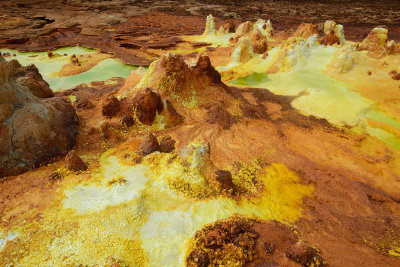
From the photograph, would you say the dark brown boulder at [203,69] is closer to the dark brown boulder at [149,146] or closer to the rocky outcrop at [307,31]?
the dark brown boulder at [149,146]

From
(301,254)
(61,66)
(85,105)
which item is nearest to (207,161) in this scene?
(301,254)

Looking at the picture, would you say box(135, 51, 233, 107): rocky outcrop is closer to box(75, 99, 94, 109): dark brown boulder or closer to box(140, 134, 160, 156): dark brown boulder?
box(75, 99, 94, 109): dark brown boulder

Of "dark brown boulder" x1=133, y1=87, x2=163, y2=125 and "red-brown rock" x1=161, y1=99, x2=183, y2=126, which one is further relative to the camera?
"red-brown rock" x1=161, y1=99, x2=183, y2=126

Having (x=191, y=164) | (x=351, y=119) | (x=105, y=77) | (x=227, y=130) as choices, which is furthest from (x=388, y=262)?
Result: (x=105, y=77)

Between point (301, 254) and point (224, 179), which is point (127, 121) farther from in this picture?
point (301, 254)

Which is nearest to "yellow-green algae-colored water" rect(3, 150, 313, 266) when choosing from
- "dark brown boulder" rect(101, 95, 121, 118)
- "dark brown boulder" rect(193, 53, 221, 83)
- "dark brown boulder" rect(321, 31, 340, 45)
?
"dark brown boulder" rect(101, 95, 121, 118)

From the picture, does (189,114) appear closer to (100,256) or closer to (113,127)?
(113,127)

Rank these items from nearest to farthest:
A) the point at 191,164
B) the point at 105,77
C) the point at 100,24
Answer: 1. the point at 191,164
2. the point at 105,77
3. the point at 100,24
